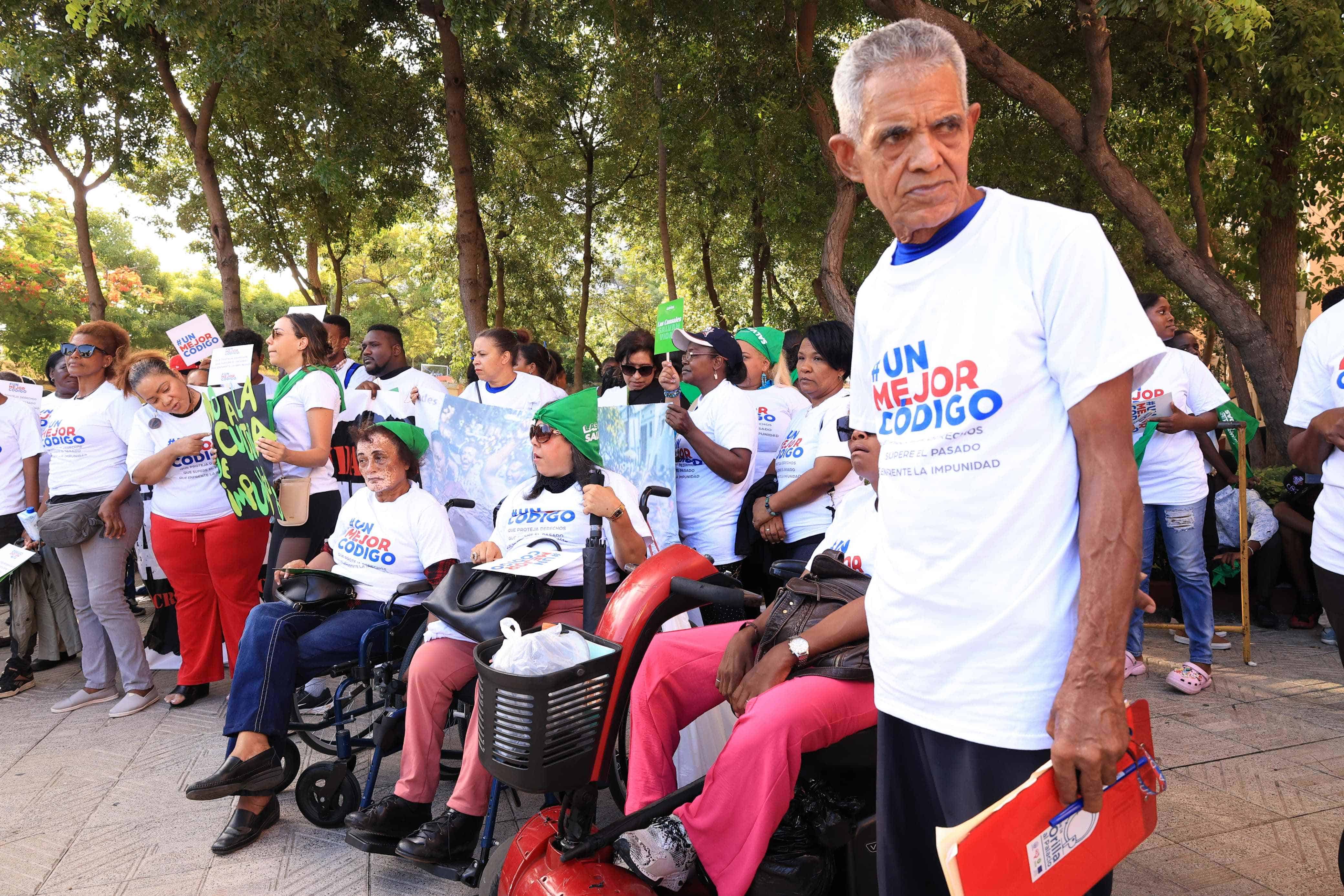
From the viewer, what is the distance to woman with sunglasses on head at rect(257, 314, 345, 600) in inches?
219

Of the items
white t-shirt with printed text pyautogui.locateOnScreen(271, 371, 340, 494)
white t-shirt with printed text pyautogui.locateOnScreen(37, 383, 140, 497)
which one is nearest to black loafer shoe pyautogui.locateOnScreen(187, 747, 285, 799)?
white t-shirt with printed text pyautogui.locateOnScreen(271, 371, 340, 494)

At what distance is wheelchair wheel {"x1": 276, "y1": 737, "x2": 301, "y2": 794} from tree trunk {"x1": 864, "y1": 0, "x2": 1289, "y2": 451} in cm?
809

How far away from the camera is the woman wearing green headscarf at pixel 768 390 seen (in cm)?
569

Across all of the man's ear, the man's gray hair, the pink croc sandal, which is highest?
the man's gray hair

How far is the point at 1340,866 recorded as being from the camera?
283cm

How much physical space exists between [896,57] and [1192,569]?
4.64m

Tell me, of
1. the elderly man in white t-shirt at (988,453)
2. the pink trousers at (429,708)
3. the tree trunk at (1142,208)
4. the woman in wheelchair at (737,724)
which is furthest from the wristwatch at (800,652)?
the tree trunk at (1142,208)

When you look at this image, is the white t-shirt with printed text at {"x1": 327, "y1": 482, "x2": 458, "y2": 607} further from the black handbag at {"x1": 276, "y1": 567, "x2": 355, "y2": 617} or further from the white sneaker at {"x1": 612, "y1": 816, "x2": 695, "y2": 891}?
the white sneaker at {"x1": 612, "y1": 816, "x2": 695, "y2": 891}

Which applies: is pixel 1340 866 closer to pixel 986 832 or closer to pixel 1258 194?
pixel 986 832

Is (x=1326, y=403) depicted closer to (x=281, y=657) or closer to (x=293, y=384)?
(x=281, y=657)

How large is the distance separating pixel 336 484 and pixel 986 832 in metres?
5.14

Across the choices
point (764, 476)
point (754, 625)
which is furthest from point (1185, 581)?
point (754, 625)

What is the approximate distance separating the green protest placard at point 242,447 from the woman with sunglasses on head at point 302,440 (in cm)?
12

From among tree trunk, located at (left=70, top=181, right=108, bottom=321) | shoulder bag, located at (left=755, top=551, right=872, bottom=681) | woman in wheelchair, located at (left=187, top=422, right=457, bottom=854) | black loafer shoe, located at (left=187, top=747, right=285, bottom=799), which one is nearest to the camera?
shoulder bag, located at (left=755, top=551, right=872, bottom=681)
